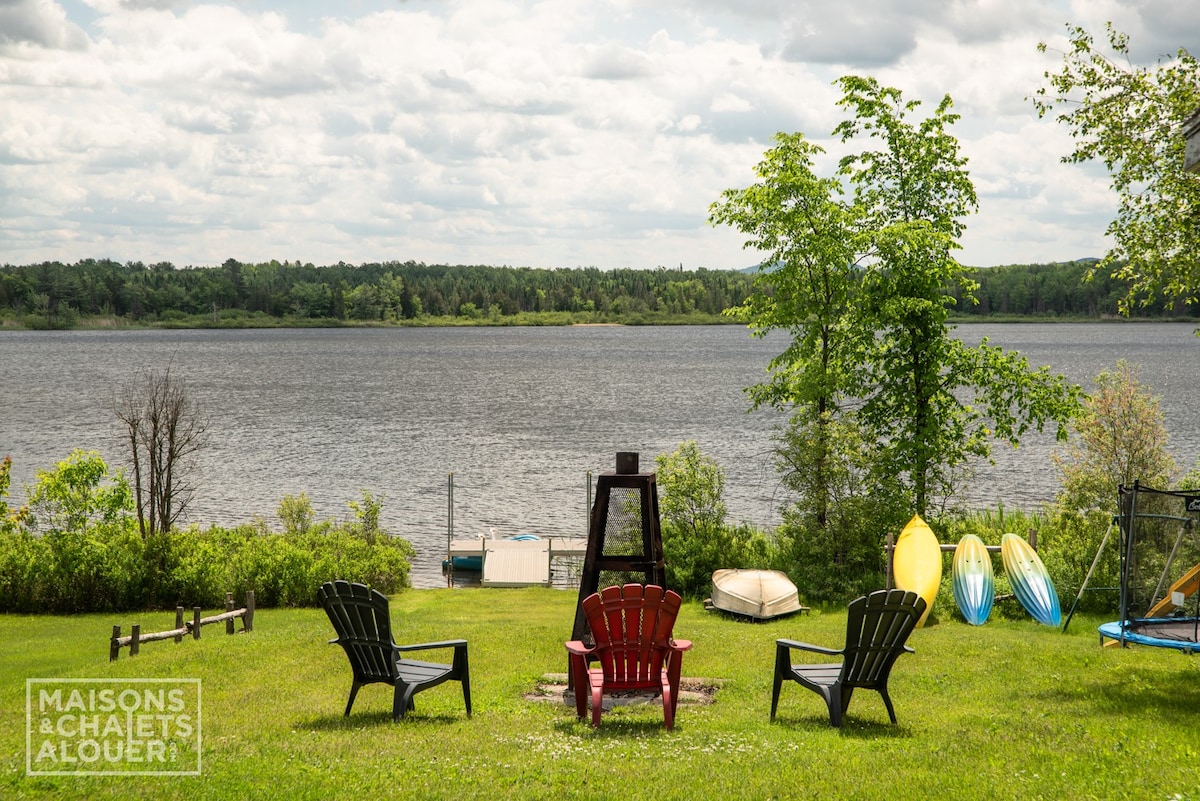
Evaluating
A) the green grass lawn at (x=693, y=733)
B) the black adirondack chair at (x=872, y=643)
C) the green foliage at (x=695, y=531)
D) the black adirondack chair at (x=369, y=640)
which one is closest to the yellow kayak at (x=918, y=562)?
the green grass lawn at (x=693, y=733)

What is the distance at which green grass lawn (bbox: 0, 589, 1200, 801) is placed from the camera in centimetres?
607

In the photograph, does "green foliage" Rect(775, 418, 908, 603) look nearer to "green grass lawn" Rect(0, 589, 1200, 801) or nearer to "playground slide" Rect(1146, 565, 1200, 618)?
"green grass lawn" Rect(0, 589, 1200, 801)

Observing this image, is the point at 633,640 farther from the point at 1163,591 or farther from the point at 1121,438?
the point at 1121,438

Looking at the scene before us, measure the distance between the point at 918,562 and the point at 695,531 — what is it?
19.5ft

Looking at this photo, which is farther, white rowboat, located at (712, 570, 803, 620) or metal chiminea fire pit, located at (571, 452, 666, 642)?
white rowboat, located at (712, 570, 803, 620)

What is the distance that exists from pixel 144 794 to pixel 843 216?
18.0 metres

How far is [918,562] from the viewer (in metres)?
16.4

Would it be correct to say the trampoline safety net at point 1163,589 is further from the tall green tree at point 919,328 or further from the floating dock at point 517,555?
the floating dock at point 517,555

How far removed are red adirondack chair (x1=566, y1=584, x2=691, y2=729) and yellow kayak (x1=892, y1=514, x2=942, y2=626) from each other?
28.3 ft

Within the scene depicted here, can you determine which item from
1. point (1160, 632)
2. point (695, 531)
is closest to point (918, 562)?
point (695, 531)

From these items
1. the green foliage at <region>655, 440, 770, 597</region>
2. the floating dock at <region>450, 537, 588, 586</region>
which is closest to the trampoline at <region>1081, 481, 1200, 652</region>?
the green foliage at <region>655, 440, 770, 597</region>

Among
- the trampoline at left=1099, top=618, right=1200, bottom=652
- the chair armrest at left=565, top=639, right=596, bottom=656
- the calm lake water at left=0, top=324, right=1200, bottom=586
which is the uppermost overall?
the chair armrest at left=565, top=639, right=596, bottom=656

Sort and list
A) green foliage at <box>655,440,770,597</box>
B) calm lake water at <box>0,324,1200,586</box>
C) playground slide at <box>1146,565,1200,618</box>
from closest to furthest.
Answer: playground slide at <box>1146,565,1200,618</box>
green foliage at <box>655,440,770,597</box>
calm lake water at <box>0,324,1200,586</box>

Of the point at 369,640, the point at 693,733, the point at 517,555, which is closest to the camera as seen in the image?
the point at 693,733
